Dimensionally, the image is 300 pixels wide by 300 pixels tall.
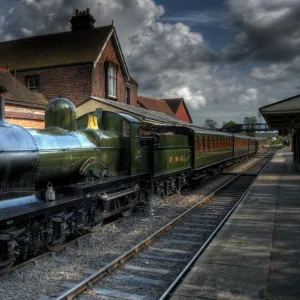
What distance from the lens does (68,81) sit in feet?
72.3

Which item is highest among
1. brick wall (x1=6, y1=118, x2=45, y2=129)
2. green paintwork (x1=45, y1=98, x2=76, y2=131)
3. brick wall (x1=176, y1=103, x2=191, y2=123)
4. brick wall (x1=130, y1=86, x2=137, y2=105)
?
brick wall (x1=176, y1=103, x2=191, y2=123)

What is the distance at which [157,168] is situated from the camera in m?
11.6

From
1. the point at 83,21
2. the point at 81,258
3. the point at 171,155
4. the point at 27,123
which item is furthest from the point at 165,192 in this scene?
the point at 83,21

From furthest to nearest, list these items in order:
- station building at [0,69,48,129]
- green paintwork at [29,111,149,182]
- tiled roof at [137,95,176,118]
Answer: tiled roof at [137,95,176,118] < station building at [0,69,48,129] < green paintwork at [29,111,149,182]

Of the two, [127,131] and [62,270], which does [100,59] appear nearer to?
[127,131]

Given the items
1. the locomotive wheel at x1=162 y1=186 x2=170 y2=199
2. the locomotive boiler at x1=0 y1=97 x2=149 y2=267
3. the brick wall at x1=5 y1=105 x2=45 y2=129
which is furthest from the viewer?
the brick wall at x1=5 y1=105 x2=45 y2=129

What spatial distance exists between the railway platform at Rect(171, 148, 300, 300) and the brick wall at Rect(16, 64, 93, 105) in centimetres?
1426

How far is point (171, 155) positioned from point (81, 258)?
6.71m

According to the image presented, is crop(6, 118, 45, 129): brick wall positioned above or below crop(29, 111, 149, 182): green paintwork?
above

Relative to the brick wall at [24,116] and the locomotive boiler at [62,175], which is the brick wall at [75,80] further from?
the locomotive boiler at [62,175]

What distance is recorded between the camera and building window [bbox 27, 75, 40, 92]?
74.8 feet

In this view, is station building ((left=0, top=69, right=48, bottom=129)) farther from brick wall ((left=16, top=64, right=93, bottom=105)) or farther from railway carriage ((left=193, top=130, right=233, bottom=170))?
railway carriage ((left=193, top=130, right=233, bottom=170))

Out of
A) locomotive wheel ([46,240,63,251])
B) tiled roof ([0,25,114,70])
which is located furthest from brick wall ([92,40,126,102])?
locomotive wheel ([46,240,63,251])

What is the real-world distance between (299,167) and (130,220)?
17.1m
